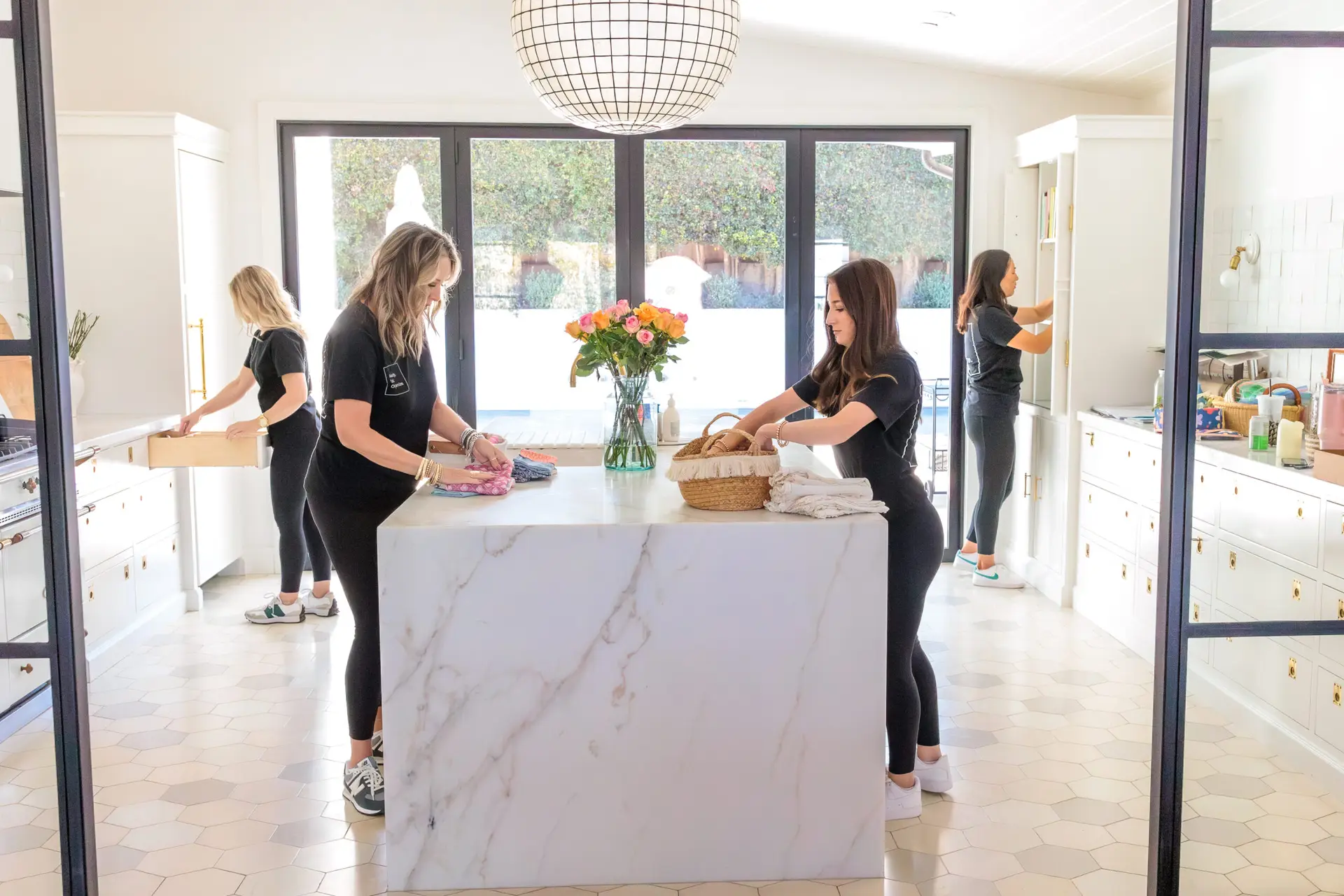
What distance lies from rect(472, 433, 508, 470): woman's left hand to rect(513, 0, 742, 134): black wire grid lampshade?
843 millimetres

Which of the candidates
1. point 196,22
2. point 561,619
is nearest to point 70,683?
point 561,619

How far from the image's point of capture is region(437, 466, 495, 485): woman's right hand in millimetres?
2865

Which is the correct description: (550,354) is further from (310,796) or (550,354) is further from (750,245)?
(310,796)

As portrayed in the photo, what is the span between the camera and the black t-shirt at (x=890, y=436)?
2.76m

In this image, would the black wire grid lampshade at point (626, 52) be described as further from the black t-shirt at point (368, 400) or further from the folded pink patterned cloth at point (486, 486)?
the folded pink patterned cloth at point (486, 486)

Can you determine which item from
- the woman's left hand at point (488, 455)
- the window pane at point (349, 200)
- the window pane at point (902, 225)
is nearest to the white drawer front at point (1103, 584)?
the window pane at point (902, 225)

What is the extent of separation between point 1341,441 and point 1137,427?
166 centimetres

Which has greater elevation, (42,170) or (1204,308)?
(42,170)

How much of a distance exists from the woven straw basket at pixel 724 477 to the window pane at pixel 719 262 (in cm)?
272

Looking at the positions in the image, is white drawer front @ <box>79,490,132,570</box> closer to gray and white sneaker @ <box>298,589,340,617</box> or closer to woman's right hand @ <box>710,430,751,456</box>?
gray and white sneaker @ <box>298,589,340,617</box>

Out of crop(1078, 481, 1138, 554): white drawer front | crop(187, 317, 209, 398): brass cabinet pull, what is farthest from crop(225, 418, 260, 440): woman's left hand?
crop(1078, 481, 1138, 554): white drawer front

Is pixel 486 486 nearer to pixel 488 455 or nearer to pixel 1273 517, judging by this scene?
pixel 488 455

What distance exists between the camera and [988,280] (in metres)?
5.01

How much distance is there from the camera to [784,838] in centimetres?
268
